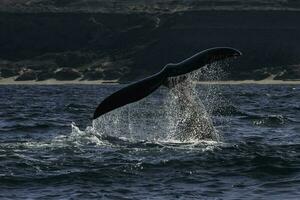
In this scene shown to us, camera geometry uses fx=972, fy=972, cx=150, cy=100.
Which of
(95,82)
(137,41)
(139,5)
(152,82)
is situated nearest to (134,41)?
(137,41)

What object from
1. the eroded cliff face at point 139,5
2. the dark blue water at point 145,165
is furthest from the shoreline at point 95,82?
the dark blue water at point 145,165

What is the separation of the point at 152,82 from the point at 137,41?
82072 mm

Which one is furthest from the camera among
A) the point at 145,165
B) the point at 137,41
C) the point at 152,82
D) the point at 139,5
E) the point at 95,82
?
the point at 139,5

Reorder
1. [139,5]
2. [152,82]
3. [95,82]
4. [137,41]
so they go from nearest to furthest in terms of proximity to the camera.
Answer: [152,82] → [95,82] → [137,41] → [139,5]

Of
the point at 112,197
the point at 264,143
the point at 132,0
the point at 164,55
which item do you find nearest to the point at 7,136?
the point at 264,143

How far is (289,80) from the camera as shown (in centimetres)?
8419

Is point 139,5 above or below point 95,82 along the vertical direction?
above

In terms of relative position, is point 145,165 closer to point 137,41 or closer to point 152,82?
point 152,82

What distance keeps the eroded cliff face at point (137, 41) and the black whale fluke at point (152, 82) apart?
68.2 metres

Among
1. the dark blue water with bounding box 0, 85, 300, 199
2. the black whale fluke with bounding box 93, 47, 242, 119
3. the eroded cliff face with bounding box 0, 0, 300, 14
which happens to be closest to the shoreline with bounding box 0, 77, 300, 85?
the eroded cliff face with bounding box 0, 0, 300, 14

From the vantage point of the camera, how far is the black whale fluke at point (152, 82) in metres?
18.7

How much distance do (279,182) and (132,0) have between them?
105 m

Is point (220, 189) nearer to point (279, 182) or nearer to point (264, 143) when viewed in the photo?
point (279, 182)

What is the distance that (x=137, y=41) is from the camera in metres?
101
